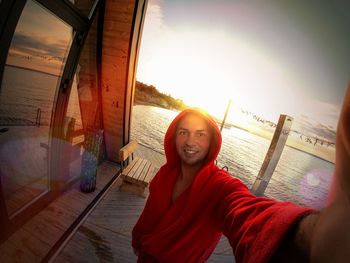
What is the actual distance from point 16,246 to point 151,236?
2.76 meters

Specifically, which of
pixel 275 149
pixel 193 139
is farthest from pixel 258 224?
pixel 275 149

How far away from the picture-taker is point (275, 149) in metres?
7.16

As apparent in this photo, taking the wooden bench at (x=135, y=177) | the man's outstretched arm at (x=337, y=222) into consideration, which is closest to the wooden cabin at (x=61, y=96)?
the wooden bench at (x=135, y=177)

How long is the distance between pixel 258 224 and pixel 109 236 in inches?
146

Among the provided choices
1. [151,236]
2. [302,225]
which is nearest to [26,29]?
[151,236]

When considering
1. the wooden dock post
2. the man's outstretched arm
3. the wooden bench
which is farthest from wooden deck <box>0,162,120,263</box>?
the wooden dock post

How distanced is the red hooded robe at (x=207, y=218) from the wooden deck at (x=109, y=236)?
1.88m

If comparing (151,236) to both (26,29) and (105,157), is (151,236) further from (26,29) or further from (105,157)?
(105,157)

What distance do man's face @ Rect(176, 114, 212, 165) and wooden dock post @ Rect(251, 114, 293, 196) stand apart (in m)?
6.10

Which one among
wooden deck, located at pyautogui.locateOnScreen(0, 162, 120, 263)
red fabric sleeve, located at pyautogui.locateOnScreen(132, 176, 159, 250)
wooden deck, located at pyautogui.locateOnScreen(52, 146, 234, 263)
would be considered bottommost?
wooden deck, located at pyautogui.locateOnScreen(52, 146, 234, 263)

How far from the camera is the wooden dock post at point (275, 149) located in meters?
6.88

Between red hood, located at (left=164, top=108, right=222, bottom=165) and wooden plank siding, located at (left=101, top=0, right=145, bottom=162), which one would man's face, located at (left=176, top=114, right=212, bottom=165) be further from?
wooden plank siding, located at (left=101, top=0, right=145, bottom=162)

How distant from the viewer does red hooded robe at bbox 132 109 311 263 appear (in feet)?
2.63

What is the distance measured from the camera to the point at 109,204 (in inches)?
188
